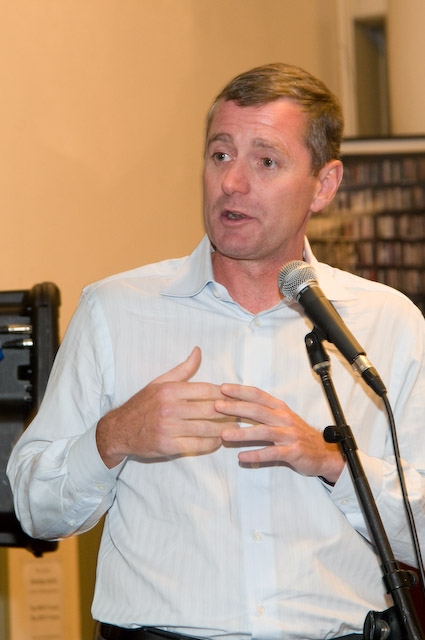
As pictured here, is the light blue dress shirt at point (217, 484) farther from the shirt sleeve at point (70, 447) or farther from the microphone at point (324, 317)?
the microphone at point (324, 317)

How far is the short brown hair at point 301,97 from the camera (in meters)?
1.91

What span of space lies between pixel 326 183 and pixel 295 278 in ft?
2.32

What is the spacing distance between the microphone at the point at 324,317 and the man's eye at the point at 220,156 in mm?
514

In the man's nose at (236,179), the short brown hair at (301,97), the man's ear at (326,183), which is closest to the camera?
the man's nose at (236,179)

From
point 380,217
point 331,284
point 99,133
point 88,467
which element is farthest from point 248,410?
point 380,217

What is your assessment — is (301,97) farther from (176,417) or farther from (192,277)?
(176,417)

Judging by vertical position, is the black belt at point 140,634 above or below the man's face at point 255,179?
below

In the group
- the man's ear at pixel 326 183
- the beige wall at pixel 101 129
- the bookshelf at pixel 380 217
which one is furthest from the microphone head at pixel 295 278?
the bookshelf at pixel 380 217

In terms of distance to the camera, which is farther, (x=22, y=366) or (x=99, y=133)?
(x=99, y=133)

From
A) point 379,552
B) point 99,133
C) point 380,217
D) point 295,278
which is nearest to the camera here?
point 379,552

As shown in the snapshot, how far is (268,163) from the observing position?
189 cm

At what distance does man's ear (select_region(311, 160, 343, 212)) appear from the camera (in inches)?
80.1

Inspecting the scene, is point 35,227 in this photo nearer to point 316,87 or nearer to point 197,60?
point 316,87

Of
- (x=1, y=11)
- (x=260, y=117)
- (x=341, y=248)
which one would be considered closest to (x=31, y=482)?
(x=260, y=117)
